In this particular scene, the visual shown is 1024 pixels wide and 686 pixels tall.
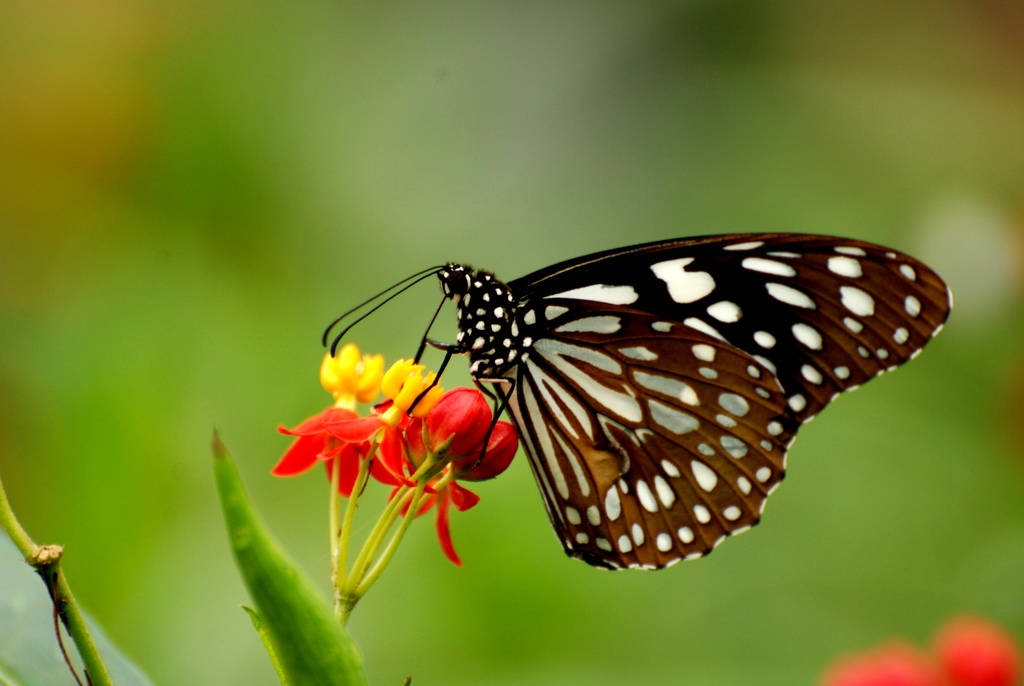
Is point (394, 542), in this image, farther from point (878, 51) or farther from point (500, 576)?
point (878, 51)

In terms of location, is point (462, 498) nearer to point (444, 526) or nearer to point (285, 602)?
point (444, 526)

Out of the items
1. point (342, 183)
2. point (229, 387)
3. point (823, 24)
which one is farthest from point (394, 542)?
point (823, 24)

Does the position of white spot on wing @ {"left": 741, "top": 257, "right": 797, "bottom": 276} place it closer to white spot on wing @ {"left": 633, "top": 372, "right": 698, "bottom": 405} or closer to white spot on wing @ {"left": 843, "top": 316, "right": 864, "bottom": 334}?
white spot on wing @ {"left": 843, "top": 316, "right": 864, "bottom": 334}

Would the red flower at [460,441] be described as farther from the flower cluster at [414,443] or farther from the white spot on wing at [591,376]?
the white spot on wing at [591,376]

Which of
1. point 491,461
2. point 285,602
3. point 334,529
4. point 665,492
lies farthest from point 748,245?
point 285,602

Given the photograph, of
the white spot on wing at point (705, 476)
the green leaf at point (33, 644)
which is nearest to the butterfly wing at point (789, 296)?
the white spot on wing at point (705, 476)

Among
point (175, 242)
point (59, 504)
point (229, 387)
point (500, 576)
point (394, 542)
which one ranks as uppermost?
point (175, 242)

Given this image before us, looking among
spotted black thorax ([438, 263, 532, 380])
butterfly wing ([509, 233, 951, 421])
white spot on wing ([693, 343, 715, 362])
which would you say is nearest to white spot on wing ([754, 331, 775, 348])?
butterfly wing ([509, 233, 951, 421])
